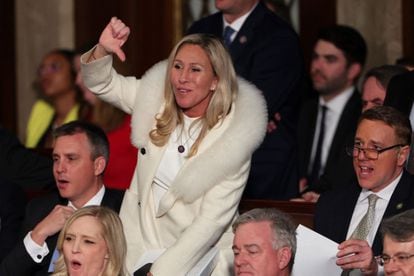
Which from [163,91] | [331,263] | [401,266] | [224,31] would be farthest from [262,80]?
[401,266]

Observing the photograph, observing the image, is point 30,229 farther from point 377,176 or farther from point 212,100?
point 377,176

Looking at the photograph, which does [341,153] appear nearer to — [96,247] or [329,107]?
[329,107]

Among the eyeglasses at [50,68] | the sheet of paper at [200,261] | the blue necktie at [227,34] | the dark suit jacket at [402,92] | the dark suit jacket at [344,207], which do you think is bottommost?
the sheet of paper at [200,261]

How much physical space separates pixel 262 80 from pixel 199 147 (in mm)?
1242

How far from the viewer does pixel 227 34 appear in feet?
30.4

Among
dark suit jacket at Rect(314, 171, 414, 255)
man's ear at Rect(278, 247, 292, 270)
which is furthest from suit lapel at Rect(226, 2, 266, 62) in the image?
man's ear at Rect(278, 247, 292, 270)

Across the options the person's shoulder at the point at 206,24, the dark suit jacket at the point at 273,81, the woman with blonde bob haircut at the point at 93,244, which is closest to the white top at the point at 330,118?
the dark suit jacket at the point at 273,81

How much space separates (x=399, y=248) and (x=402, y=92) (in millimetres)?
1671

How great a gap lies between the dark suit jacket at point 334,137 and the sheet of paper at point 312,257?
140 centimetres

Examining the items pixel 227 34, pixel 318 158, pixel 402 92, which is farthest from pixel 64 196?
pixel 318 158

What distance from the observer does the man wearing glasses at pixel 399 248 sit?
661 centimetres

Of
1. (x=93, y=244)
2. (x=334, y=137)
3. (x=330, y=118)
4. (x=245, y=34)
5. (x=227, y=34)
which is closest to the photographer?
(x=93, y=244)

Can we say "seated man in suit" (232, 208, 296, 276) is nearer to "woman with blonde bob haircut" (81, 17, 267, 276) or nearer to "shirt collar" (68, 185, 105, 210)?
→ "woman with blonde bob haircut" (81, 17, 267, 276)

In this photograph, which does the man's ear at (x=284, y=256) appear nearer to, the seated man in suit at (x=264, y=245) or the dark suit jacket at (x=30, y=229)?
the seated man in suit at (x=264, y=245)
